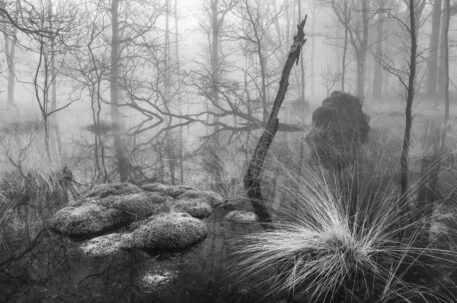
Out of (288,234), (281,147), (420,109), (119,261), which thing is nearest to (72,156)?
(281,147)

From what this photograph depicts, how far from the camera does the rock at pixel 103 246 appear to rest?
3.55m

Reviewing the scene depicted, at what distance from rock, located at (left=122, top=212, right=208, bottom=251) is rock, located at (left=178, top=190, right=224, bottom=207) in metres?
1.12

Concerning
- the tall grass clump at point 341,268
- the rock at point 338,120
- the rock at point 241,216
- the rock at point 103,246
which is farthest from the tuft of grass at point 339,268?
the rock at point 338,120

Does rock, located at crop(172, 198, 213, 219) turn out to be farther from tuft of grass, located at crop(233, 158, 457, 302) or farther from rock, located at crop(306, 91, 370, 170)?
rock, located at crop(306, 91, 370, 170)

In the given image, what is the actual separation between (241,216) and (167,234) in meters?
1.14

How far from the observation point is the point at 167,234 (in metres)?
3.75

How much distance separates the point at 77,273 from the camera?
3.15 meters

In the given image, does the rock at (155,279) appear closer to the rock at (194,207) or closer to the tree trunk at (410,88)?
the rock at (194,207)

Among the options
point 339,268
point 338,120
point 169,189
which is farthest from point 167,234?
point 338,120

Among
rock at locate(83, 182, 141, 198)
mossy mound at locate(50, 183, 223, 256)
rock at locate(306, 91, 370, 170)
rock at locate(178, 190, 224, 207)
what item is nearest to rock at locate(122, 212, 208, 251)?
mossy mound at locate(50, 183, 223, 256)

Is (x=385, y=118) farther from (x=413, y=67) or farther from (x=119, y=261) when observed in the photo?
(x=119, y=261)

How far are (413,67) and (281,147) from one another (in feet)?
→ 10.4

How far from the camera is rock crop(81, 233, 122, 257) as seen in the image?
3.55m

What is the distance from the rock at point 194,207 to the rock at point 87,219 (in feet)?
2.23
